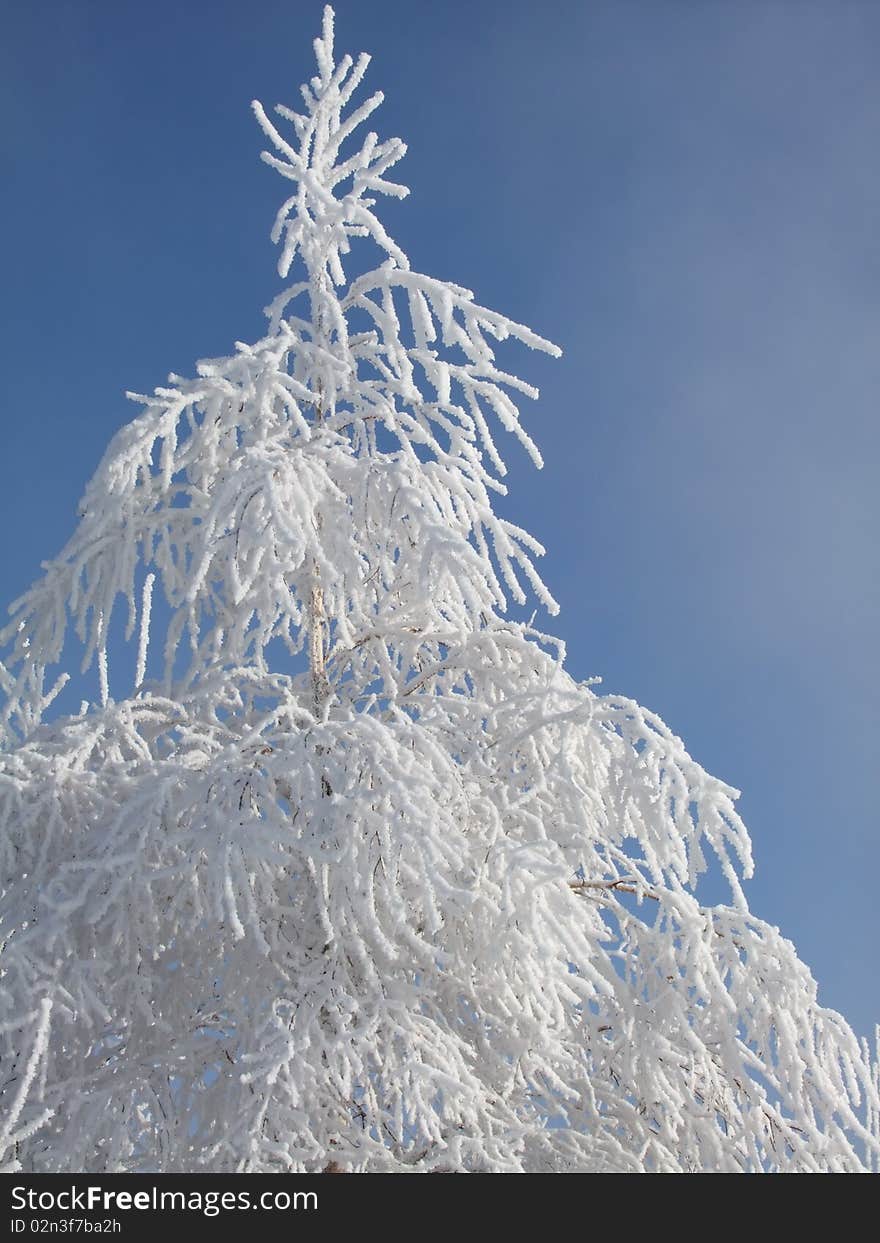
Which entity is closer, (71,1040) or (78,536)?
(71,1040)

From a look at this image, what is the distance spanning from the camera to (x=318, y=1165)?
5.67 meters

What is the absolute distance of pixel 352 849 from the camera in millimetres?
5434

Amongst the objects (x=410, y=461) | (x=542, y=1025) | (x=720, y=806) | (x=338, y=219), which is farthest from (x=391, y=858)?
(x=338, y=219)

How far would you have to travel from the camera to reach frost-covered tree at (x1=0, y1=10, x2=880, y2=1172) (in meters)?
5.54

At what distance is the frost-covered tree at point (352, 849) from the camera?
554 cm

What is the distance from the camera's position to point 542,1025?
232 inches

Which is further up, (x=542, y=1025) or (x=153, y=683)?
(x=153, y=683)

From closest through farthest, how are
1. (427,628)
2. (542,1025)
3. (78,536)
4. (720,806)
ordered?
(542,1025) < (720,806) < (78,536) < (427,628)

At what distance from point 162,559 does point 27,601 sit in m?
0.90

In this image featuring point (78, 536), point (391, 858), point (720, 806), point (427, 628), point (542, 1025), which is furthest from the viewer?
point (427, 628)

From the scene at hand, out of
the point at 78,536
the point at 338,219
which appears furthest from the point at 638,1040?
the point at 338,219

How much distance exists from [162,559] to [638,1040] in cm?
379

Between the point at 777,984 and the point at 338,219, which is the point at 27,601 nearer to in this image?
the point at 338,219

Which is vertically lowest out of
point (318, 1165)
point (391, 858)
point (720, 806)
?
point (318, 1165)
